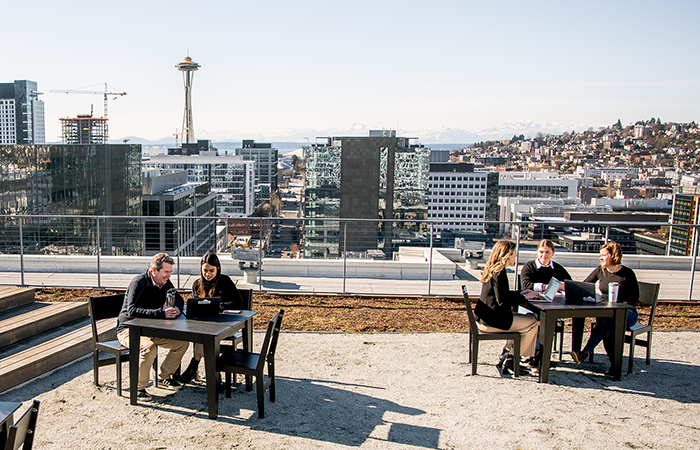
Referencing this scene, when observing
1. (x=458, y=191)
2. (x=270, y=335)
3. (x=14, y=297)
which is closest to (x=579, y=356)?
(x=270, y=335)

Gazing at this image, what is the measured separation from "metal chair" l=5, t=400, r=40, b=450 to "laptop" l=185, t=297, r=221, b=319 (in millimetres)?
2176

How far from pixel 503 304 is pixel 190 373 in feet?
10.5

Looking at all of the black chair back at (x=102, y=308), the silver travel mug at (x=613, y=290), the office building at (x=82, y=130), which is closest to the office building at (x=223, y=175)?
the office building at (x=82, y=130)

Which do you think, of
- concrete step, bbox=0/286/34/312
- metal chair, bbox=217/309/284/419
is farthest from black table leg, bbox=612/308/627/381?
concrete step, bbox=0/286/34/312

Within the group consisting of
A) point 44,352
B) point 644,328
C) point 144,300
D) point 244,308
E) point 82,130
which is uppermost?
point 82,130

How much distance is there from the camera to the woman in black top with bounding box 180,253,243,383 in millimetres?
5238

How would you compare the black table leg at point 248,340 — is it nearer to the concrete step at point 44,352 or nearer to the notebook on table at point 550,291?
the concrete step at point 44,352

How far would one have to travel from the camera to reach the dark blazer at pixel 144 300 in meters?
4.84

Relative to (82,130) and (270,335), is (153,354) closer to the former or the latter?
(270,335)

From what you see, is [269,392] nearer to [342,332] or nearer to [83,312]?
[342,332]

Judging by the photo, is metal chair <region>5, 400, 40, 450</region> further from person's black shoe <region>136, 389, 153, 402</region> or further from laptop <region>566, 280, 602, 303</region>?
laptop <region>566, 280, 602, 303</region>

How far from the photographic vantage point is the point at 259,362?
4555 millimetres

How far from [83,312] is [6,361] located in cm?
165

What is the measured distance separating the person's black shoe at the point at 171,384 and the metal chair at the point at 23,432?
247 cm
